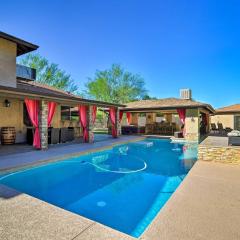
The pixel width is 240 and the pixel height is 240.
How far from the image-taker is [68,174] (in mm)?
7023

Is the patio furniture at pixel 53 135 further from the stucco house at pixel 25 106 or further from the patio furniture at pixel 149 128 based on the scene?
the patio furniture at pixel 149 128

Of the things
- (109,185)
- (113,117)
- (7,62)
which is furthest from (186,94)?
(109,185)

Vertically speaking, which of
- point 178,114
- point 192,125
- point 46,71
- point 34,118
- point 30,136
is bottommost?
point 30,136

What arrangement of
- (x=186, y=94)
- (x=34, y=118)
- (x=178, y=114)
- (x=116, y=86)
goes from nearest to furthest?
1. (x=34, y=118)
2. (x=178, y=114)
3. (x=186, y=94)
4. (x=116, y=86)

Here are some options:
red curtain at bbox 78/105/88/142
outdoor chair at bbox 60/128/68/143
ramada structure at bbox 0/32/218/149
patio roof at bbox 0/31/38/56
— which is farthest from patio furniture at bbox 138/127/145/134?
patio roof at bbox 0/31/38/56

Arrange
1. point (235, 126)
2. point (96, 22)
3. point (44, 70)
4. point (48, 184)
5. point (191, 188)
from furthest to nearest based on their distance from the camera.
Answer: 1. point (44, 70)
2. point (235, 126)
3. point (96, 22)
4. point (48, 184)
5. point (191, 188)

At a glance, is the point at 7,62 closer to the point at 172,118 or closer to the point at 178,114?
the point at 178,114

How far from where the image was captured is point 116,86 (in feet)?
111

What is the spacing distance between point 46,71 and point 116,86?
467 inches

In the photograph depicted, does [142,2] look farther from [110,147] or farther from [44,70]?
[44,70]

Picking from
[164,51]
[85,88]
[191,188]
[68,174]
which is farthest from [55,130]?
[85,88]

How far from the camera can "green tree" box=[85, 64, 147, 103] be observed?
109 feet

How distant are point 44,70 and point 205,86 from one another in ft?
89.4

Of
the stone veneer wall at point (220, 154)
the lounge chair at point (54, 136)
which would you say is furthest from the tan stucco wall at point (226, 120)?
the lounge chair at point (54, 136)
